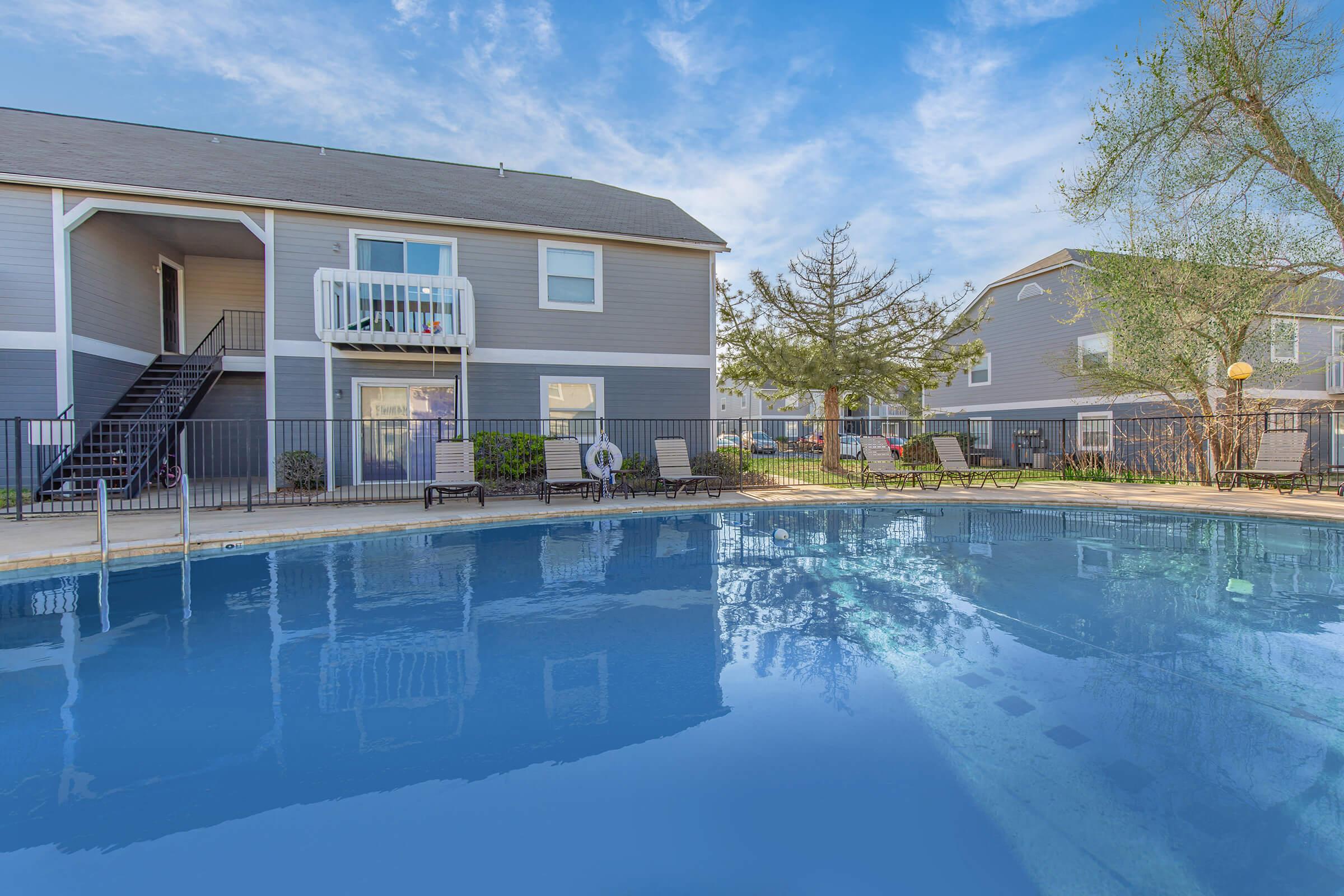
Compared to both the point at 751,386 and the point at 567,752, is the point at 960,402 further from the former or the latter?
the point at 567,752

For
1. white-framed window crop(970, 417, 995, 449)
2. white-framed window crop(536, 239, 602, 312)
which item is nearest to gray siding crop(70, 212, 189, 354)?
white-framed window crop(536, 239, 602, 312)

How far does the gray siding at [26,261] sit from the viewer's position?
33.2 feet

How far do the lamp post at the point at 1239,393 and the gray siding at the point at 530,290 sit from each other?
35.5ft

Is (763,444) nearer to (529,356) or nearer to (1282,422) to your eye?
(1282,422)

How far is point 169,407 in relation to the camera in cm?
1189

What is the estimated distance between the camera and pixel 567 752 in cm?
270

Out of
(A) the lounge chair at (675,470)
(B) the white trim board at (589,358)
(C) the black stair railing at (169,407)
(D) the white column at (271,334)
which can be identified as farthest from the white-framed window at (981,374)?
(C) the black stair railing at (169,407)

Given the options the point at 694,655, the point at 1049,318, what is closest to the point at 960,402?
the point at 1049,318

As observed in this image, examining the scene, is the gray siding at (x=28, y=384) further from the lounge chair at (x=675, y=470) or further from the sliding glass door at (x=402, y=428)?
the lounge chair at (x=675, y=470)

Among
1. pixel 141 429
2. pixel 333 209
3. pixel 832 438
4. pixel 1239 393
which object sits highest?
pixel 333 209

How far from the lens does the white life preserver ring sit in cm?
1084

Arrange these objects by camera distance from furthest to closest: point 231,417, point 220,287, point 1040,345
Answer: point 1040,345 → point 220,287 → point 231,417

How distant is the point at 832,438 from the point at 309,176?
1382 centimetres

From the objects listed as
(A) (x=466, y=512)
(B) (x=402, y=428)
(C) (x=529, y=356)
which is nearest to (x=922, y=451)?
(C) (x=529, y=356)
